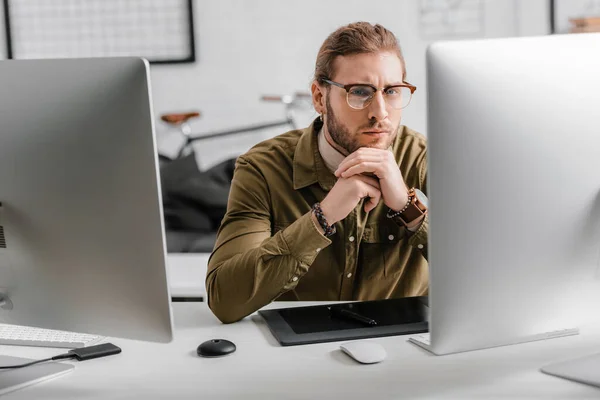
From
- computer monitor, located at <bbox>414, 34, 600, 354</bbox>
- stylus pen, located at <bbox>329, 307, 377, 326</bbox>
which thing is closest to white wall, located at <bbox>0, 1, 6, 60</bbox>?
stylus pen, located at <bbox>329, 307, 377, 326</bbox>

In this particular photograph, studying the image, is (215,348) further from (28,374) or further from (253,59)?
(253,59)

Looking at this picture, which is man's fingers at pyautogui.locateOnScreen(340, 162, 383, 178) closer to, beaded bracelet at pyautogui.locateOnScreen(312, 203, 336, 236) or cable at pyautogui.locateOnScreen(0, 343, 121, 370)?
beaded bracelet at pyautogui.locateOnScreen(312, 203, 336, 236)

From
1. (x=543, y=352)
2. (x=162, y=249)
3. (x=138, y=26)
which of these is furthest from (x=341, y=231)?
(x=138, y=26)

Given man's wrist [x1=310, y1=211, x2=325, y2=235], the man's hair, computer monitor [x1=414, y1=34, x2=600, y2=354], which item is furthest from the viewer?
the man's hair

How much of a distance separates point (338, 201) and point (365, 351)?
1.27ft

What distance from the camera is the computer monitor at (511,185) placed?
996 mm

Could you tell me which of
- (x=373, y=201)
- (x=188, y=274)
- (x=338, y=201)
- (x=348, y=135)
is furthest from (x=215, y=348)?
(x=188, y=274)

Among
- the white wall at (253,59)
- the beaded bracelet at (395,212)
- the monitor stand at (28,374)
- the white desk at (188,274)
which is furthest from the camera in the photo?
the white wall at (253,59)

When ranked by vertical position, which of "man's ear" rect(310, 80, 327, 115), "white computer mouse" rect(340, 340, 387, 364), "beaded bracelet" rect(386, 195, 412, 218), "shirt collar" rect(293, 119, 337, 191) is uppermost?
"man's ear" rect(310, 80, 327, 115)

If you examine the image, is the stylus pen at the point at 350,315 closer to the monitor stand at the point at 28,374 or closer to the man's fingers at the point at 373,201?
the man's fingers at the point at 373,201

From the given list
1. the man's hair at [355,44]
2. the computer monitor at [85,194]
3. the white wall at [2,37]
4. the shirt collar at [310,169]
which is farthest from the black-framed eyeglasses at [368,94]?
the white wall at [2,37]

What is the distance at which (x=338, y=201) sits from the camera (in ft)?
4.95

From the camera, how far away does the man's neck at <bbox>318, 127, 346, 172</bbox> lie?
177 centimetres

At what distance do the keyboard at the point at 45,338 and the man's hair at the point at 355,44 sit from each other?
0.82 metres
